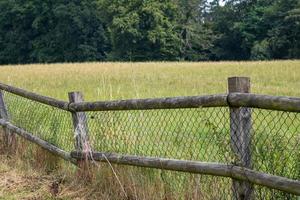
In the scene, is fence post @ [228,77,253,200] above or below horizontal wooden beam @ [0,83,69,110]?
above

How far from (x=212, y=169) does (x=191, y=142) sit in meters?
0.97

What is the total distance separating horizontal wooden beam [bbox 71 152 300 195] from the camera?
3.48 meters

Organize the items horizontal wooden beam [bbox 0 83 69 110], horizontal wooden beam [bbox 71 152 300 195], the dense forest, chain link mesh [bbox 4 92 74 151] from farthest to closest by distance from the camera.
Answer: the dense forest
chain link mesh [bbox 4 92 74 151]
horizontal wooden beam [bbox 0 83 69 110]
horizontal wooden beam [bbox 71 152 300 195]

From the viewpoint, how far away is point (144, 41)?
70062 millimetres

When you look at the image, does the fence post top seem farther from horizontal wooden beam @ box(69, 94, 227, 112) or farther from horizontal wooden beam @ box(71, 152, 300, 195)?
horizontal wooden beam @ box(71, 152, 300, 195)

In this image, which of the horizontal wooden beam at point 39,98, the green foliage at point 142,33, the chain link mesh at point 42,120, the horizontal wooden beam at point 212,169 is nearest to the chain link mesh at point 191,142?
the chain link mesh at point 42,120

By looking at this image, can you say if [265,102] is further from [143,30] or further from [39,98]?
[143,30]

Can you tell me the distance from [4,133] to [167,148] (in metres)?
4.23

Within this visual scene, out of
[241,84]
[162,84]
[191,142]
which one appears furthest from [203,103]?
[162,84]

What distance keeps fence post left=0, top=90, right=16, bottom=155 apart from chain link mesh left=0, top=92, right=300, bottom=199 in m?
0.35

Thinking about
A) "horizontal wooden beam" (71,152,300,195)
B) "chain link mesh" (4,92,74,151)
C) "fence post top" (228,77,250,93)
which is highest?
"fence post top" (228,77,250,93)

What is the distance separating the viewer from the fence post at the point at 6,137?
8164 millimetres

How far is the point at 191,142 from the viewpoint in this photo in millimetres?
5047

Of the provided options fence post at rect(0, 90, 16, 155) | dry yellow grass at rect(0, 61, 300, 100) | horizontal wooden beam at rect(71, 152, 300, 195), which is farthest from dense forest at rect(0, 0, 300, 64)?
horizontal wooden beam at rect(71, 152, 300, 195)
